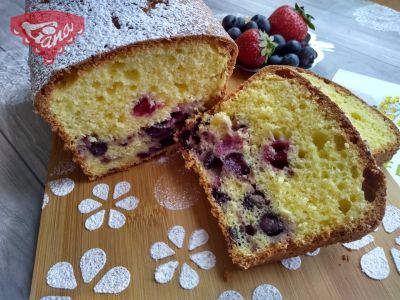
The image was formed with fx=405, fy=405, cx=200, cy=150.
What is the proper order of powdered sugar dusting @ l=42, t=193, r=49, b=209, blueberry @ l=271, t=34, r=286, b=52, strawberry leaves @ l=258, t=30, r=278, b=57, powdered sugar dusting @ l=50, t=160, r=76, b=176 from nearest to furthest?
powdered sugar dusting @ l=42, t=193, r=49, b=209
powdered sugar dusting @ l=50, t=160, r=76, b=176
strawberry leaves @ l=258, t=30, r=278, b=57
blueberry @ l=271, t=34, r=286, b=52

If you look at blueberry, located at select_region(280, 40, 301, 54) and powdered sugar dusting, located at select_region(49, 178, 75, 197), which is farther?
blueberry, located at select_region(280, 40, 301, 54)

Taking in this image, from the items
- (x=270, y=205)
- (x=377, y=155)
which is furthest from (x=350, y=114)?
(x=270, y=205)

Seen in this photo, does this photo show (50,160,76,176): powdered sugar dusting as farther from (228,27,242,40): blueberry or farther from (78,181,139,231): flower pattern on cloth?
(228,27,242,40): blueberry

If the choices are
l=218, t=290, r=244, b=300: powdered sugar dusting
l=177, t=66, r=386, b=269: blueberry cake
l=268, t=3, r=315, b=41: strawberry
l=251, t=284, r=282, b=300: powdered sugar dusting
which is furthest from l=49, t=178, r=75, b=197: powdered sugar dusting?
l=268, t=3, r=315, b=41: strawberry

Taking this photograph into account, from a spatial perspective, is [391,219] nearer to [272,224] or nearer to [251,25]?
[272,224]

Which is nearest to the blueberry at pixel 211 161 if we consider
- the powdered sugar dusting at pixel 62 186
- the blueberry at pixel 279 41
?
the powdered sugar dusting at pixel 62 186

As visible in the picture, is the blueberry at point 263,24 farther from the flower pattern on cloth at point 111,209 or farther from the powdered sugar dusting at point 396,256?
the powdered sugar dusting at point 396,256
